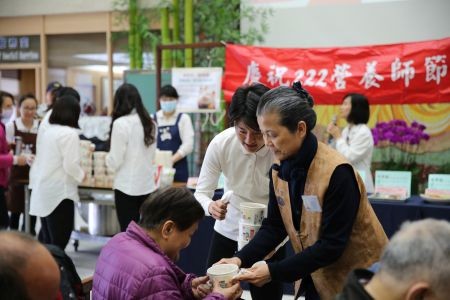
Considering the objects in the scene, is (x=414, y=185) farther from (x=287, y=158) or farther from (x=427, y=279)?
(x=427, y=279)

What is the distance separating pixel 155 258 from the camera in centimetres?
143

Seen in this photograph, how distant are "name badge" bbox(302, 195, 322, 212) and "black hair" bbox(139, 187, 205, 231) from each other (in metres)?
0.34

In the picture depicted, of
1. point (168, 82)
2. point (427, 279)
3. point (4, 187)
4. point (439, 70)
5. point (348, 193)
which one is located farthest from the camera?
point (168, 82)

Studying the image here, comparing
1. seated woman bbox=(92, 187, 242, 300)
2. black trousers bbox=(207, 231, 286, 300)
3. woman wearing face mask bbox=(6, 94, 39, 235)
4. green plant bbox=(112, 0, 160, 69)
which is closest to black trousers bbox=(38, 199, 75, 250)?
woman wearing face mask bbox=(6, 94, 39, 235)

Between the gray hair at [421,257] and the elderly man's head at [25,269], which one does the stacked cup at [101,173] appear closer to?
the elderly man's head at [25,269]

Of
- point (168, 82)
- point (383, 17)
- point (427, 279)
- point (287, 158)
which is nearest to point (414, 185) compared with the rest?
point (383, 17)

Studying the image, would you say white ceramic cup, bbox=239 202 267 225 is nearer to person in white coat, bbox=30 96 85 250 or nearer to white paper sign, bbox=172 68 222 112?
person in white coat, bbox=30 96 85 250

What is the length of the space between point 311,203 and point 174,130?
3.22 metres

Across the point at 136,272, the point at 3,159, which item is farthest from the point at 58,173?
the point at 136,272

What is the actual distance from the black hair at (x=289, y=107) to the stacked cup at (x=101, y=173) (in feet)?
8.96

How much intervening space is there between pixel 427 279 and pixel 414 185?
436cm

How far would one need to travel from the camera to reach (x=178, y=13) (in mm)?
6273

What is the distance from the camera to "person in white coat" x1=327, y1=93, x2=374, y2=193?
3758mm

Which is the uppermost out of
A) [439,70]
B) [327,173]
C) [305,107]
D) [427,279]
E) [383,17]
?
[383,17]
